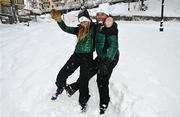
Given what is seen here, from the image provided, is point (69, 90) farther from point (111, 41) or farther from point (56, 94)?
point (111, 41)

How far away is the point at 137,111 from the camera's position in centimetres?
752

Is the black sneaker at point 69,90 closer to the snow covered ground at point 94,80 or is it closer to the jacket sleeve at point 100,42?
the snow covered ground at point 94,80

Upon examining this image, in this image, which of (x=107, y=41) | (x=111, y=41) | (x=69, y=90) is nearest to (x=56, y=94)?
(x=69, y=90)

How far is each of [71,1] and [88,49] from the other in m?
26.9

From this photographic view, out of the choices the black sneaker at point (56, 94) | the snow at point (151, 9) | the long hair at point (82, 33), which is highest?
the long hair at point (82, 33)

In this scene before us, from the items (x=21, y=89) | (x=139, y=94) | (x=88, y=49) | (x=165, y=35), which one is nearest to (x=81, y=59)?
(x=88, y=49)

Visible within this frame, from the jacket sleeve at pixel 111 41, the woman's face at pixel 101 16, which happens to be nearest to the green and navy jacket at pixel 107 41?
the jacket sleeve at pixel 111 41

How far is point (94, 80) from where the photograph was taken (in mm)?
9211

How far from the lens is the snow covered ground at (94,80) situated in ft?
26.2

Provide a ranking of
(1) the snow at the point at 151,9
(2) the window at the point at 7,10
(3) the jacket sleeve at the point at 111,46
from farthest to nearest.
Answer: (2) the window at the point at 7,10
(1) the snow at the point at 151,9
(3) the jacket sleeve at the point at 111,46

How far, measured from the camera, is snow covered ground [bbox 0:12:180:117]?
7984 millimetres

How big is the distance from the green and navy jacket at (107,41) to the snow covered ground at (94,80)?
43.7 inches

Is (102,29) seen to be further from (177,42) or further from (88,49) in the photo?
(177,42)

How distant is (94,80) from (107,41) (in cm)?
186
